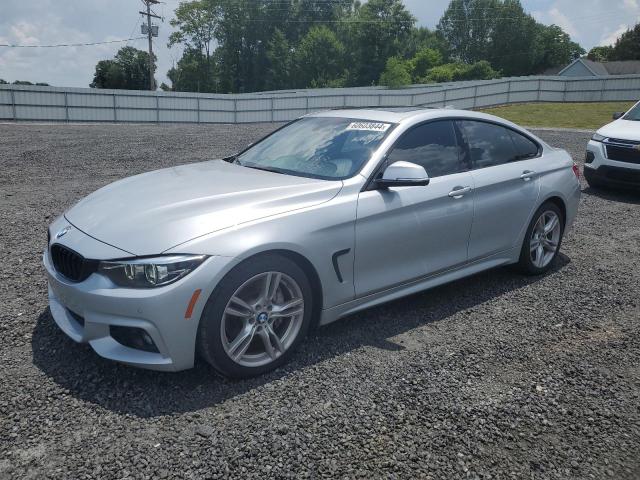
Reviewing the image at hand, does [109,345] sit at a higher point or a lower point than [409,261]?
lower

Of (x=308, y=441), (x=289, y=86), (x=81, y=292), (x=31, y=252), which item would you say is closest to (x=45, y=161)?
(x=31, y=252)

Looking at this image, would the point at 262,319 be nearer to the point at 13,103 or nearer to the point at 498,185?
the point at 498,185

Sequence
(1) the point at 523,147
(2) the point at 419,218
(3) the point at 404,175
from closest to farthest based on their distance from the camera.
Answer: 1. (3) the point at 404,175
2. (2) the point at 419,218
3. (1) the point at 523,147

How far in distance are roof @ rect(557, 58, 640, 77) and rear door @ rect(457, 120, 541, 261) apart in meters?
73.4

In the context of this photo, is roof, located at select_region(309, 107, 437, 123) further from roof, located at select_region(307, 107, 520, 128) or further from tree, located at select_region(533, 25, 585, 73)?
tree, located at select_region(533, 25, 585, 73)

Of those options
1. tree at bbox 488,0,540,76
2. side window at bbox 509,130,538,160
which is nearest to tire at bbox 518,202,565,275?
side window at bbox 509,130,538,160

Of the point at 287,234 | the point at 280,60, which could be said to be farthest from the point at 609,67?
the point at 287,234

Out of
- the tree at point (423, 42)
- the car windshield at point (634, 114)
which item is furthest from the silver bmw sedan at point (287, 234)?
the tree at point (423, 42)

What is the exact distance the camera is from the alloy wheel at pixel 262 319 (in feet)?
→ 10.7

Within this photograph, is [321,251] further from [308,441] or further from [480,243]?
[480,243]

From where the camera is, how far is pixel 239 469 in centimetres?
261

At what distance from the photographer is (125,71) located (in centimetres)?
7025

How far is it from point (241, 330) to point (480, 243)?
7.55ft

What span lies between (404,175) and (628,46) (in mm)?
99787
